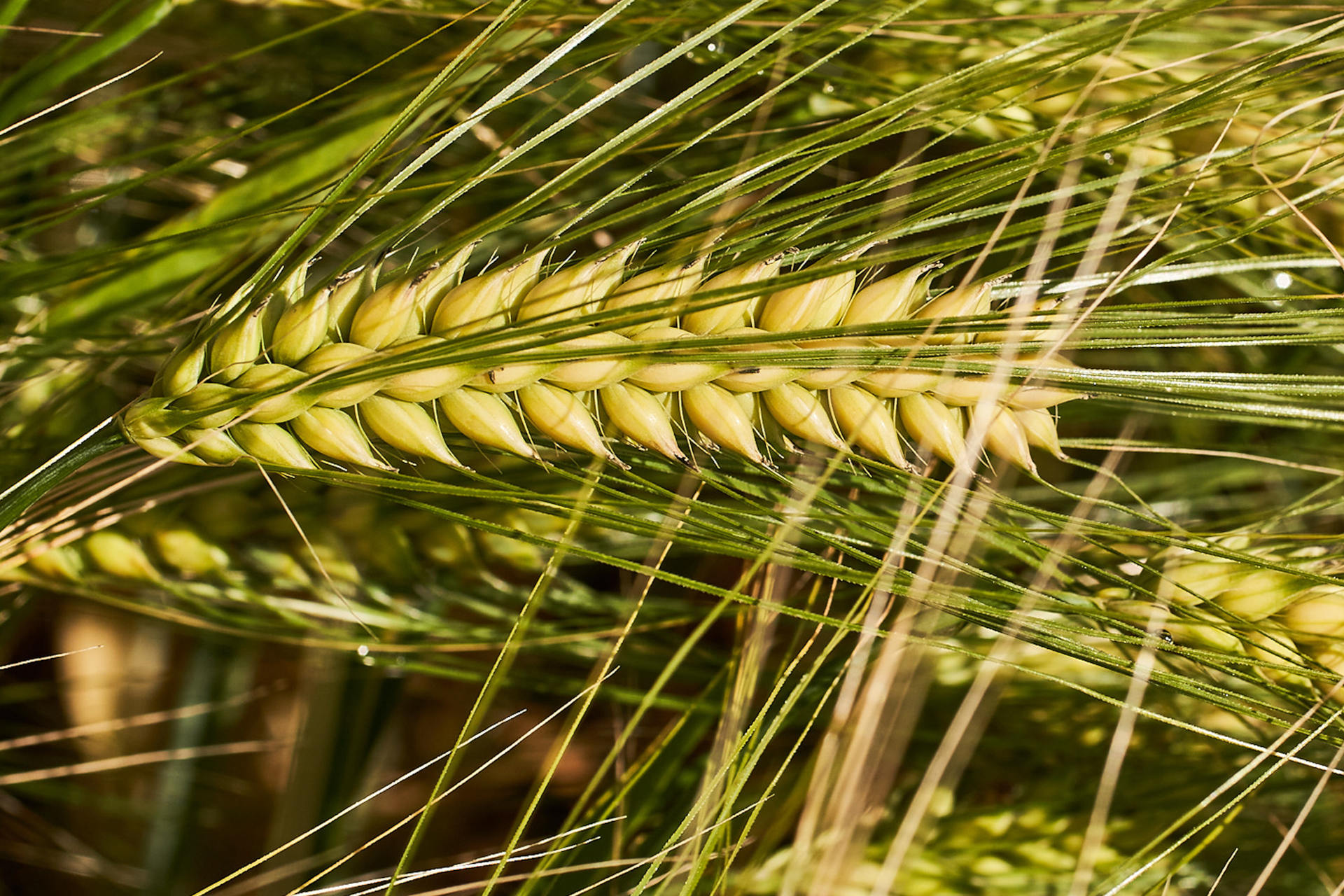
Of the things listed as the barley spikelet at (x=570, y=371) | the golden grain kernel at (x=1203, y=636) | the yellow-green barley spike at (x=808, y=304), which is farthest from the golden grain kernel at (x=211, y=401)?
the golden grain kernel at (x=1203, y=636)

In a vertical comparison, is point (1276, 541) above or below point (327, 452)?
below

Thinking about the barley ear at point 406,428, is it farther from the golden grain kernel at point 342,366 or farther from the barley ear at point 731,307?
the barley ear at point 731,307

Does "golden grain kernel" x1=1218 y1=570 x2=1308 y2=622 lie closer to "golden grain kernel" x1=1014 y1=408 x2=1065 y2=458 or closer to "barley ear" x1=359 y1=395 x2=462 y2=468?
"golden grain kernel" x1=1014 y1=408 x2=1065 y2=458

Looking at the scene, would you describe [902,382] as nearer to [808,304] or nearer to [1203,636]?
[808,304]

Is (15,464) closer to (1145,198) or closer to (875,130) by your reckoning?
(875,130)

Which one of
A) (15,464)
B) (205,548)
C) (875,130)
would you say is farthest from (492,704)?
(875,130)

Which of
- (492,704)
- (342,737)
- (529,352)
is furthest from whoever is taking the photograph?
(492,704)

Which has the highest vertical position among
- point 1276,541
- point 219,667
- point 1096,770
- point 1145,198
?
point 1145,198
